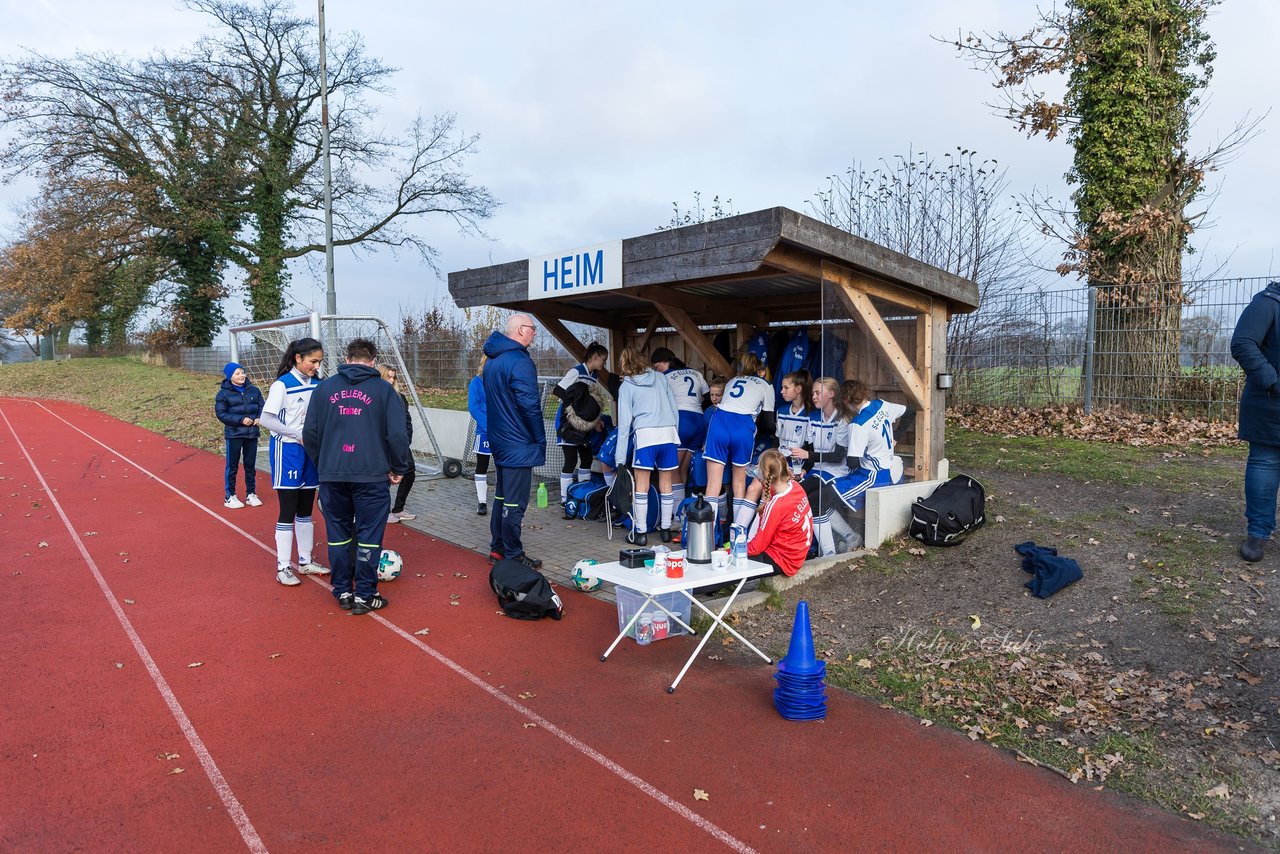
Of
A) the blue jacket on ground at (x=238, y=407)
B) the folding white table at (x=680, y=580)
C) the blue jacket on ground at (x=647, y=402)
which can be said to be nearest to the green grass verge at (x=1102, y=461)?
the blue jacket on ground at (x=647, y=402)

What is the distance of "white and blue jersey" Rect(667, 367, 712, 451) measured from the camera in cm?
820

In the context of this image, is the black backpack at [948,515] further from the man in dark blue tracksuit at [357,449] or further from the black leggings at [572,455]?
the man in dark blue tracksuit at [357,449]

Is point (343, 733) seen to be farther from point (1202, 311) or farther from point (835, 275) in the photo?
point (1202, 311)

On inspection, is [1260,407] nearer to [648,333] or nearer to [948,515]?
[948,515]

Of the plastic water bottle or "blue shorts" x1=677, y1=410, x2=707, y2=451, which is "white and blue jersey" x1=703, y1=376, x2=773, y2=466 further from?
the plastic water bottle

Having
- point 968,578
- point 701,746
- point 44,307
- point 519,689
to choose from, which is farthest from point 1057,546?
point 44,307

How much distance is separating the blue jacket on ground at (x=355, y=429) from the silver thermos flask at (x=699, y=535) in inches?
83.5

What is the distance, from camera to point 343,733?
13.2 ft

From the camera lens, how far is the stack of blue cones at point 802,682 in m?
4.10

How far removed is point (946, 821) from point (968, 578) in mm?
2942

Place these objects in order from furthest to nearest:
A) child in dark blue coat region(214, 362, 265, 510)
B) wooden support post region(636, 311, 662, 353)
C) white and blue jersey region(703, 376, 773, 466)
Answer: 1. wooden support post region(636, 311, 662, 353)
2. child in dark blue coat region(214, 362, 265, 510)
3. white and blue jersey region(703, 376, 773, 466)

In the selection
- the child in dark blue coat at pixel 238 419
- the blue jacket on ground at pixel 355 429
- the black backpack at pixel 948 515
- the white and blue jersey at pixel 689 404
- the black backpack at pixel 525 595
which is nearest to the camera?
the blue jacket on ground at pixel 355 429

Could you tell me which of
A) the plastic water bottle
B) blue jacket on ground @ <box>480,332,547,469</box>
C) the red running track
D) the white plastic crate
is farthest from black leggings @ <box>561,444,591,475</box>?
the plastic water bottle

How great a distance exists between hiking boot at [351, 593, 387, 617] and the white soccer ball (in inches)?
30.3
